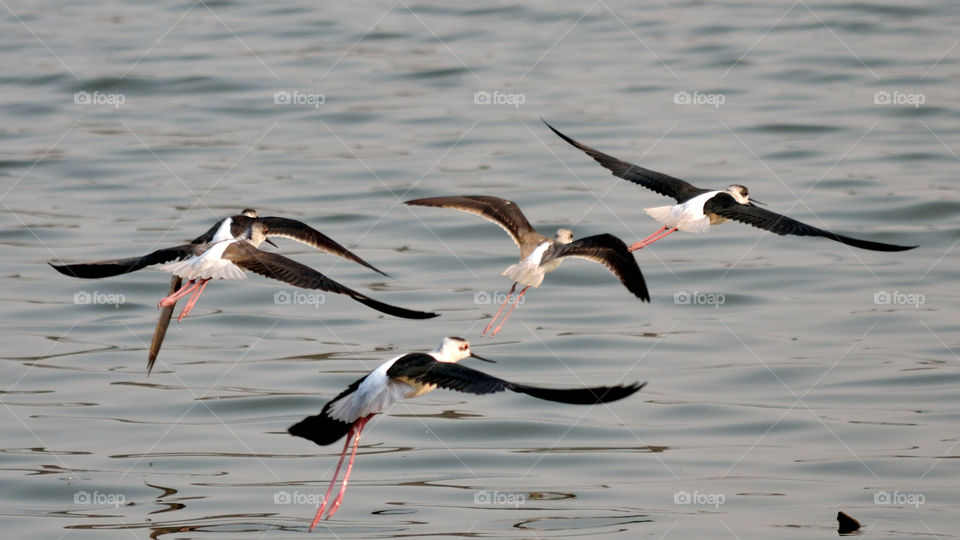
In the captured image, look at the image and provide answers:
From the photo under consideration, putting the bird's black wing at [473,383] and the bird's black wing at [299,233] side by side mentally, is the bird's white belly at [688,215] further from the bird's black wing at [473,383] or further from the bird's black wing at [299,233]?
the bird's black wing at [473,383]

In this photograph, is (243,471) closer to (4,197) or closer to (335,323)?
(335,323)

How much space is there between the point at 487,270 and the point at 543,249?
759 centimetres

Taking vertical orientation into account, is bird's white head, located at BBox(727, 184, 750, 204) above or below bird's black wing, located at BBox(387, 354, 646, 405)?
above

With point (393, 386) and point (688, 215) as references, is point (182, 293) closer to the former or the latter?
point (393, 386)

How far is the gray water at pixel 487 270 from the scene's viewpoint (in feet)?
47.2

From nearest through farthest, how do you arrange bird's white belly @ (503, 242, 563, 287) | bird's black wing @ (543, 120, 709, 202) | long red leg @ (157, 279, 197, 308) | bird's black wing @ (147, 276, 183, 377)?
bird's white belly @ (503, 242, 563, 287), long red leg @ (157, 279, 197, 308), bird's black wing @ (543, 120, 709, 202), bird's black wing @ (147, 276, 183, 377)

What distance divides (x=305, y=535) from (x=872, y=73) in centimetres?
2159

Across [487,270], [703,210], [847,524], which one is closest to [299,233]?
[703,210]

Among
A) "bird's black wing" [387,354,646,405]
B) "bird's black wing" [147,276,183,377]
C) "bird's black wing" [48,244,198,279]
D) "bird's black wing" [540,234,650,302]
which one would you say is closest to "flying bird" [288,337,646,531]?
"bird's black wing" [387,354,646,405]

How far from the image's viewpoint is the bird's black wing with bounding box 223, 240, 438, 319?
1208 cm

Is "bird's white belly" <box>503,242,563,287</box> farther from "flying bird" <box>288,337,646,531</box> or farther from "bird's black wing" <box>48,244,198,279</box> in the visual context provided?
"bird's black wing" <box>48,244,198,279</box>

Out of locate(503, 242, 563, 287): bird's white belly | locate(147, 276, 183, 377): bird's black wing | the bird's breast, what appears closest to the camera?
the bird's breast

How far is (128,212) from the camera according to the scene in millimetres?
24484

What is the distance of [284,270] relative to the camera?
1288 cm
